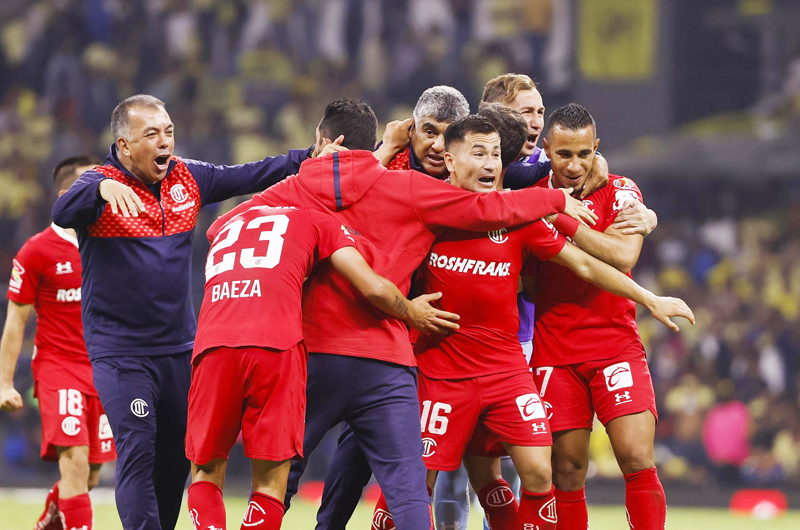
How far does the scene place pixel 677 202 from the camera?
14.7 meters

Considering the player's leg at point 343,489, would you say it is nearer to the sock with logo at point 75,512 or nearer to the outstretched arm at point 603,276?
the outstretched arm at point 603,276

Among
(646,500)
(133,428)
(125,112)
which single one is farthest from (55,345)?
(646,500)

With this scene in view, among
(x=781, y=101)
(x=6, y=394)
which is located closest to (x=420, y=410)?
(x=6, y=394)

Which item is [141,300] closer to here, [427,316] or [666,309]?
[427,316]

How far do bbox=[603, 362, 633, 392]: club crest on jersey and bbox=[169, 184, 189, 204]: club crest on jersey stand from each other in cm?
239

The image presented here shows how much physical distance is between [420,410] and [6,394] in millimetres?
2902

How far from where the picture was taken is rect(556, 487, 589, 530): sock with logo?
5355 millimetres

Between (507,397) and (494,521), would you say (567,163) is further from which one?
(494,521)

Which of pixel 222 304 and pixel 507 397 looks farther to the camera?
pixel 507 397

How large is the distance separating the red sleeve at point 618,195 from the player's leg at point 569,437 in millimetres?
846

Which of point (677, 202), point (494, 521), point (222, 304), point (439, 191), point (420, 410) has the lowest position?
point (677, 202)

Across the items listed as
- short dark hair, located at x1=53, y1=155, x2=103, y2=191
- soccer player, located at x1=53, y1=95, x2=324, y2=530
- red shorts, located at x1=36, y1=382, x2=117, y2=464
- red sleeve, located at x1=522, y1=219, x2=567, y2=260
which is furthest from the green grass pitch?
red sleeve, located at x1=522, y1=219, x2=567, y2=260

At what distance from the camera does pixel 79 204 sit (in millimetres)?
5168

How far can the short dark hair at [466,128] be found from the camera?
4.97 metres
